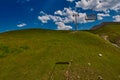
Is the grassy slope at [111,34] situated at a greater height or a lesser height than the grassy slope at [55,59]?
lesser

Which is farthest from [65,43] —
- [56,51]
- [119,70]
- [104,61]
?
[119,70]

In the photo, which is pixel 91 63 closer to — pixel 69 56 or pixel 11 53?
pixel 69 56

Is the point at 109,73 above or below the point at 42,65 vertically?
below

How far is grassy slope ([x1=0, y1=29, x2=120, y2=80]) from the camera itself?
3619cm

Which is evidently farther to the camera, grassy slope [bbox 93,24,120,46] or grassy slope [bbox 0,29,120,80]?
grassy slope [bbox 93,24,120,46]

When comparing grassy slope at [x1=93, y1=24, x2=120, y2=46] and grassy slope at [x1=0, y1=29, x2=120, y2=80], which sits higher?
grassy slope at [x1=0, y1=29, x2=120, y2=80]

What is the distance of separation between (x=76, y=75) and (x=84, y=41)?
21476mm

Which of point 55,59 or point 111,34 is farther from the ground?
point 55,59

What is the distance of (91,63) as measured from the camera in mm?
41219

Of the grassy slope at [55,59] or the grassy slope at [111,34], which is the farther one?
the grassy slope at [111,34]

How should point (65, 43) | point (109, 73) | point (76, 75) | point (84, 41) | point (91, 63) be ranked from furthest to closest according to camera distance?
point (84, 41)
point (65, 43)
point (91, 63)
point (109, 73)
point (76, 75)

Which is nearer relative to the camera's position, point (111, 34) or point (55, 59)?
point (55, 59)

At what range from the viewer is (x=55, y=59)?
41562 millimetres

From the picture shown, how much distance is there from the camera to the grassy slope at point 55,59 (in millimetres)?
36188
